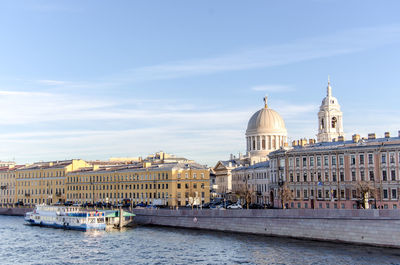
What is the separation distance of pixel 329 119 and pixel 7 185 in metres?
89.4

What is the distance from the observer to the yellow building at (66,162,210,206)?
108 metres

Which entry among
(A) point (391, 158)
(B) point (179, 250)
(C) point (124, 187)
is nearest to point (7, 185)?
(C) point (124, 187)

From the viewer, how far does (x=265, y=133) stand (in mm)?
144125

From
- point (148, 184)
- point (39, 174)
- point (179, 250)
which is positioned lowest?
point (179, 250)

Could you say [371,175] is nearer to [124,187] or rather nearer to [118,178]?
[124,187]

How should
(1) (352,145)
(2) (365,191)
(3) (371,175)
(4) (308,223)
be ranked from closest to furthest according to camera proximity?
1. (4) (308,223)
2. (2) (365,191)
3. (3) (371,175)
4. (1) (352,145)

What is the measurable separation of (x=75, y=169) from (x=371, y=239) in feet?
313

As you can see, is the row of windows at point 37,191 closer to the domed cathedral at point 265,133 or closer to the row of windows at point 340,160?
the domed cathedral at point 265,133

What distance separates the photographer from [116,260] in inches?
2061

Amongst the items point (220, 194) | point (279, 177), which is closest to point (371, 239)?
point (279, 177)

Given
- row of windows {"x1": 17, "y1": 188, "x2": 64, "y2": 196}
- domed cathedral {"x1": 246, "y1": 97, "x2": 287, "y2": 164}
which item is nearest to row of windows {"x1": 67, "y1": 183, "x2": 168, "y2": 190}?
row of windows {"x1": 17, "y1": 188, "x2": 64, "y2": 196}

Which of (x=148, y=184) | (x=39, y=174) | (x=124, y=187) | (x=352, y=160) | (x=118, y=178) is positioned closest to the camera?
(x=352, y=160)

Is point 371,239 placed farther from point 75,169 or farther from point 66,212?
point 75,169

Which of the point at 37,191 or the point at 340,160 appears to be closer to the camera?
the point at 340,160
